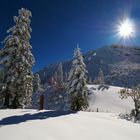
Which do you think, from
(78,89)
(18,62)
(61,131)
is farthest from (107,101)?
(61,131)

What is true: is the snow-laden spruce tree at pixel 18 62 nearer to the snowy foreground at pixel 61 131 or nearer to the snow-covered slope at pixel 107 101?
the snowy foreground at pixel 61 131

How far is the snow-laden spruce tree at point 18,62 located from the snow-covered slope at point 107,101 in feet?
115

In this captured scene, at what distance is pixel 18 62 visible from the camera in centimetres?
2716

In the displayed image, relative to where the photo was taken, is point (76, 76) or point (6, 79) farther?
point (76, 76)

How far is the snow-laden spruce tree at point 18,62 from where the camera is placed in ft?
86.7

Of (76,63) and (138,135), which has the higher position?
(76,63)

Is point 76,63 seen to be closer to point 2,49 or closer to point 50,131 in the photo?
point 2,49

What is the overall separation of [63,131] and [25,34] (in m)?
20.6

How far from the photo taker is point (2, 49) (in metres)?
27.8

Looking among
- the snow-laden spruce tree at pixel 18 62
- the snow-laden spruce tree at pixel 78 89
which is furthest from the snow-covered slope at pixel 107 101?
the snow-laden spruce tree at pixel 18 62

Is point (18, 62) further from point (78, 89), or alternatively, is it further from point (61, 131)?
point (61, 131)

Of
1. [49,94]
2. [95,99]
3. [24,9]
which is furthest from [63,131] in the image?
[49,94]

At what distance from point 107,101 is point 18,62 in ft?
149

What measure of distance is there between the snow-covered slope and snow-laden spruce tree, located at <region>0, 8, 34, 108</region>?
115 ft
